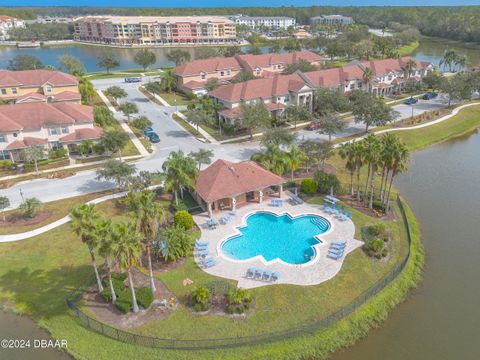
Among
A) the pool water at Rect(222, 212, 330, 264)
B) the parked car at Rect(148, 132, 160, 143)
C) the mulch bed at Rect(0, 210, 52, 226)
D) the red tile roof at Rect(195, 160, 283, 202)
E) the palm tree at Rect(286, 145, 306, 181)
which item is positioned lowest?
the pool water at Rect(222, 212, 330, 264)

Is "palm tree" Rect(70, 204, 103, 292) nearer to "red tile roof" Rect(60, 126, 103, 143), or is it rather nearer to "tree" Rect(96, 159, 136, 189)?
"tree" Rect(96, 159, 136, 189)

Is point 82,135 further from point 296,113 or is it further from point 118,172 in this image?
point 296,113

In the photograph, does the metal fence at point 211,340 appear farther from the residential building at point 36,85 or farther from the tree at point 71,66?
the tree at point 71,66

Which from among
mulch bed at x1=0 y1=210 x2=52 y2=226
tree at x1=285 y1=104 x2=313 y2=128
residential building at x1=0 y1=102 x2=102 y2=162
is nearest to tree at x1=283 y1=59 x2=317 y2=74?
tree at x1=285 y1=104 x2=313 y2=128

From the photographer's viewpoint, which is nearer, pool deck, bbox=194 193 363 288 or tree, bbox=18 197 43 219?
pool deck, bbox=194 193 363 288

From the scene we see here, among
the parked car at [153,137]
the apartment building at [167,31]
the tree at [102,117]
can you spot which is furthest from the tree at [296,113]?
the apartment building at [167,31]
